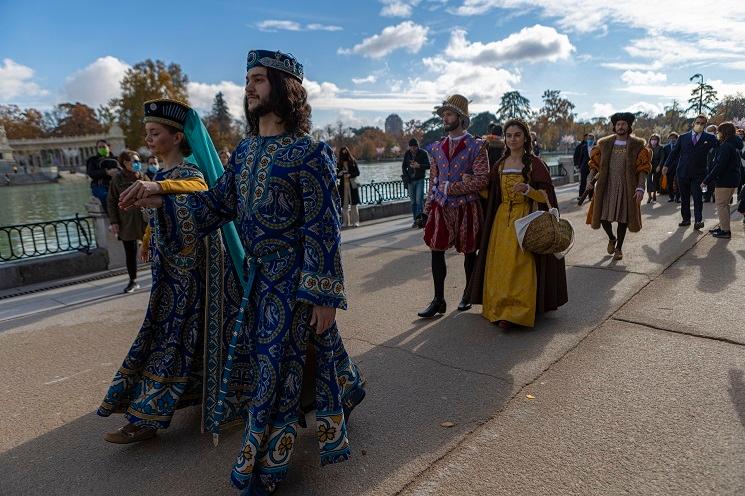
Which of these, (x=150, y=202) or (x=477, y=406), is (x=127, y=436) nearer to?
(x=150, y=202)

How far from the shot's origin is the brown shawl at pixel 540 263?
4.42 m

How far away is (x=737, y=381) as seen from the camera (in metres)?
3.18

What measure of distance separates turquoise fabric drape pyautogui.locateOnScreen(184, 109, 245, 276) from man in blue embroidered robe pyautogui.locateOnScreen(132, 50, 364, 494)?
0.57 metres

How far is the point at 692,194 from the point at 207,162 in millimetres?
8677

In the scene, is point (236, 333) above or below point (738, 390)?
above

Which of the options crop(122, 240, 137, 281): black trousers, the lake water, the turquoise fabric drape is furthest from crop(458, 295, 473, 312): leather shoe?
the lake water

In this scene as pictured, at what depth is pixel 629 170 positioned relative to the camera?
6.59 m

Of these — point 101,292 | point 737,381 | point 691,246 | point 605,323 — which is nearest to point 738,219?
point 691,246

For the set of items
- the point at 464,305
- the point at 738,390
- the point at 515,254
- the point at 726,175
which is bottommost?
the point at 738,390

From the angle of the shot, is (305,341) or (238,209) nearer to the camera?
(305,341)

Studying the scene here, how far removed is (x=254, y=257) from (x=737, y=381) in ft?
10.2

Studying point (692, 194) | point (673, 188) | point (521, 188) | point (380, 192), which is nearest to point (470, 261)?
point (521, 188)

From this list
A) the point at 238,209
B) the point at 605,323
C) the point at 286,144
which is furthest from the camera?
the point at 605,323

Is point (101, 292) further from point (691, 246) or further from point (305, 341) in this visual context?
point (691, 246)
